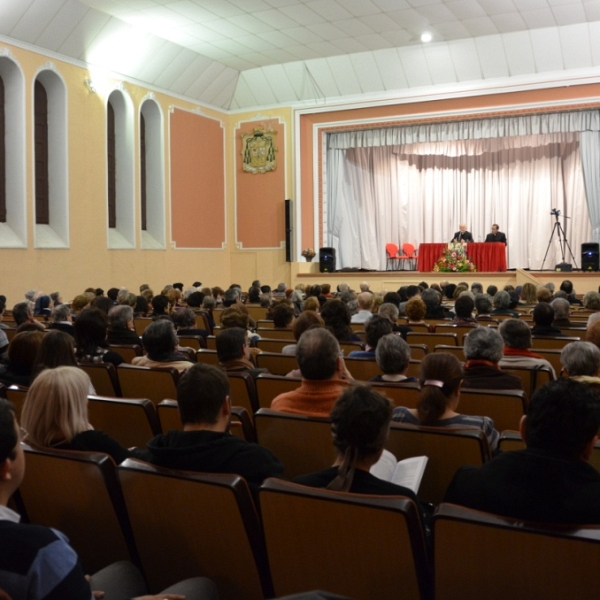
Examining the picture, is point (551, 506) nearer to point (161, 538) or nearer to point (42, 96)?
point (161, 538)

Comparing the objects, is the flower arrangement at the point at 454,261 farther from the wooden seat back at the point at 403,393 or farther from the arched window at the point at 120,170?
the wooden seat back at the point at 403,393

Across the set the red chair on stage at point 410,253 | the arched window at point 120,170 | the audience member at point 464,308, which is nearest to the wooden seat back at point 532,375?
the audience member at point 464,308

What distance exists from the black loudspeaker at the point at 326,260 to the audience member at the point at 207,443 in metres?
13.6

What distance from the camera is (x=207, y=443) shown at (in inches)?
80.9

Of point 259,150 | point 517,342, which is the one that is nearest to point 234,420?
point 517,342

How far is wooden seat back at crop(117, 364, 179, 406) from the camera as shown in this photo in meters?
3.75

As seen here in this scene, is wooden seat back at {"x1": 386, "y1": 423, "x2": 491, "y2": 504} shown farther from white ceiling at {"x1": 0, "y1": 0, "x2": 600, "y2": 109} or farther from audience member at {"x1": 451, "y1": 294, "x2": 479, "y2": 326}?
white ceiling at {"x1": 0, "y1": 0, "x2": 600, "y2": 109}

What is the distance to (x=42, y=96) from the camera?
12.4 meters

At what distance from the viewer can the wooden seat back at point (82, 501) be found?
201cm

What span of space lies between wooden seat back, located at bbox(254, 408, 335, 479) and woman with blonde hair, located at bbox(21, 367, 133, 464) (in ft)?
2.12

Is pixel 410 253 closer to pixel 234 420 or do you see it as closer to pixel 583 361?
pixel 583 361

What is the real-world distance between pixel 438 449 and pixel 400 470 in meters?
0.28

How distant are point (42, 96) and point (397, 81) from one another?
696 centimetres

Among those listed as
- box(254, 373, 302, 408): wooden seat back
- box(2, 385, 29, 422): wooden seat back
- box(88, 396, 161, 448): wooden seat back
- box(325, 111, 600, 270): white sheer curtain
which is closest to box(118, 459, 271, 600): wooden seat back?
box(88, 396, 161, 448): wooden seat back
